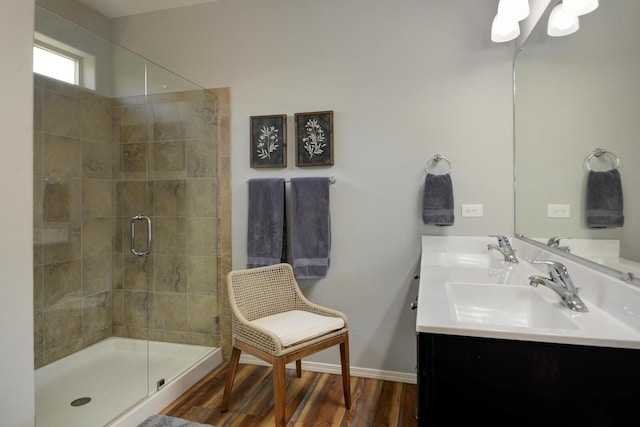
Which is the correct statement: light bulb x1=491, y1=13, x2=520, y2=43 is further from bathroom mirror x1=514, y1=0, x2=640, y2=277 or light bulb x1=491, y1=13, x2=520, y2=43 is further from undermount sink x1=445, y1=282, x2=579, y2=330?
undermount sink x1=445, y1=282, x2=579, y2=330

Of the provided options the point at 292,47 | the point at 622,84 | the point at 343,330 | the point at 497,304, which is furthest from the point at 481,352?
the point at 292,47

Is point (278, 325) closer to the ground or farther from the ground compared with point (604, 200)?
closer to the ground

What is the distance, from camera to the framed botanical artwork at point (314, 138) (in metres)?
2.30

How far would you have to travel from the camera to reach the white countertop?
0.80 m

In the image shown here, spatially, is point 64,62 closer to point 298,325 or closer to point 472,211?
point 298,325

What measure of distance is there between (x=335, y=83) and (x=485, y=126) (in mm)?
999

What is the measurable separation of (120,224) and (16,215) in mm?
1207

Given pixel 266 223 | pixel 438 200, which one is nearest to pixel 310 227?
pixel 266 223

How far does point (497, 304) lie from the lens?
1303 millimetres

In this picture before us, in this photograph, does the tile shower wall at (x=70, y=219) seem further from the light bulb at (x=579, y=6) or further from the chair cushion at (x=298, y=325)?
the light bulb at (x=579, y=6)

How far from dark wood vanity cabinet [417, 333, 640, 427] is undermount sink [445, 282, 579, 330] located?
0.37 metres

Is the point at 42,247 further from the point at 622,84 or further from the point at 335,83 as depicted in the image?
the point at 622,84

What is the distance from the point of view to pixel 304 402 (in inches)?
78.2

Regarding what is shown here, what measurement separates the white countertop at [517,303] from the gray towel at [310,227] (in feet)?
2.21
